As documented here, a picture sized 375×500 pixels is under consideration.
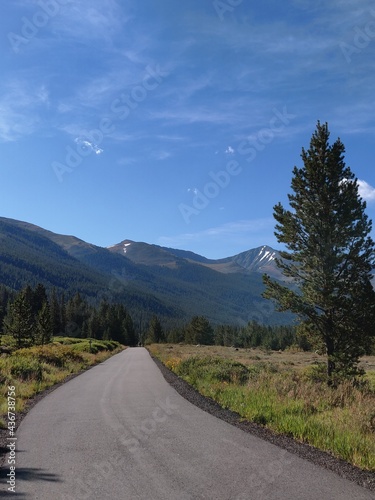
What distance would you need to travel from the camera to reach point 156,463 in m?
6.55

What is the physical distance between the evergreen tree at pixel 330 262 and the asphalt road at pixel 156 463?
28.9 ft

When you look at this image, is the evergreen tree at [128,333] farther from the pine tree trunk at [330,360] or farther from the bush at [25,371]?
the pine tree trunk at [330,360]

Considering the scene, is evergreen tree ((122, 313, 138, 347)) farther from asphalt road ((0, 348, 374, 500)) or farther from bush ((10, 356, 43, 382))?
asphalt road ((0, 348, 374, 500))

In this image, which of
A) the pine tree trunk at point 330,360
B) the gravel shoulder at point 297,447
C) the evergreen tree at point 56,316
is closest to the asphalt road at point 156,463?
the gravel shoulder at point 297,447

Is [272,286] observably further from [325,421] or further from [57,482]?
[57,482]

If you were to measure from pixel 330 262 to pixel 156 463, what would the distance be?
43.7 feet

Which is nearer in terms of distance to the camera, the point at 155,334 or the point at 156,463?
the point at 156,463

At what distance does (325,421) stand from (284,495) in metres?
4.16

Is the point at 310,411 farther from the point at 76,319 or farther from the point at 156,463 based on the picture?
the point at 76,319

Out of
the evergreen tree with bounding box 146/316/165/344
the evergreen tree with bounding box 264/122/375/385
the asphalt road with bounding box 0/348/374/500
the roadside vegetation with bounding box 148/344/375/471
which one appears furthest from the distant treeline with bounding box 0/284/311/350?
the asphalt road with bounding box 0/348/374/500

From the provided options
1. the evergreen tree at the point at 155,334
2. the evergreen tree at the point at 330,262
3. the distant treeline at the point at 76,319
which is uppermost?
the evergreen tree at the point at 330,262

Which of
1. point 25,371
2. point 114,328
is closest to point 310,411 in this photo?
point 25,371

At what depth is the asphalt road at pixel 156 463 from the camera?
17.8 ft

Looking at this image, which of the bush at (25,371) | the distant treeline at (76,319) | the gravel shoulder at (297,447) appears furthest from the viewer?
the distant treeline at (76,319)
